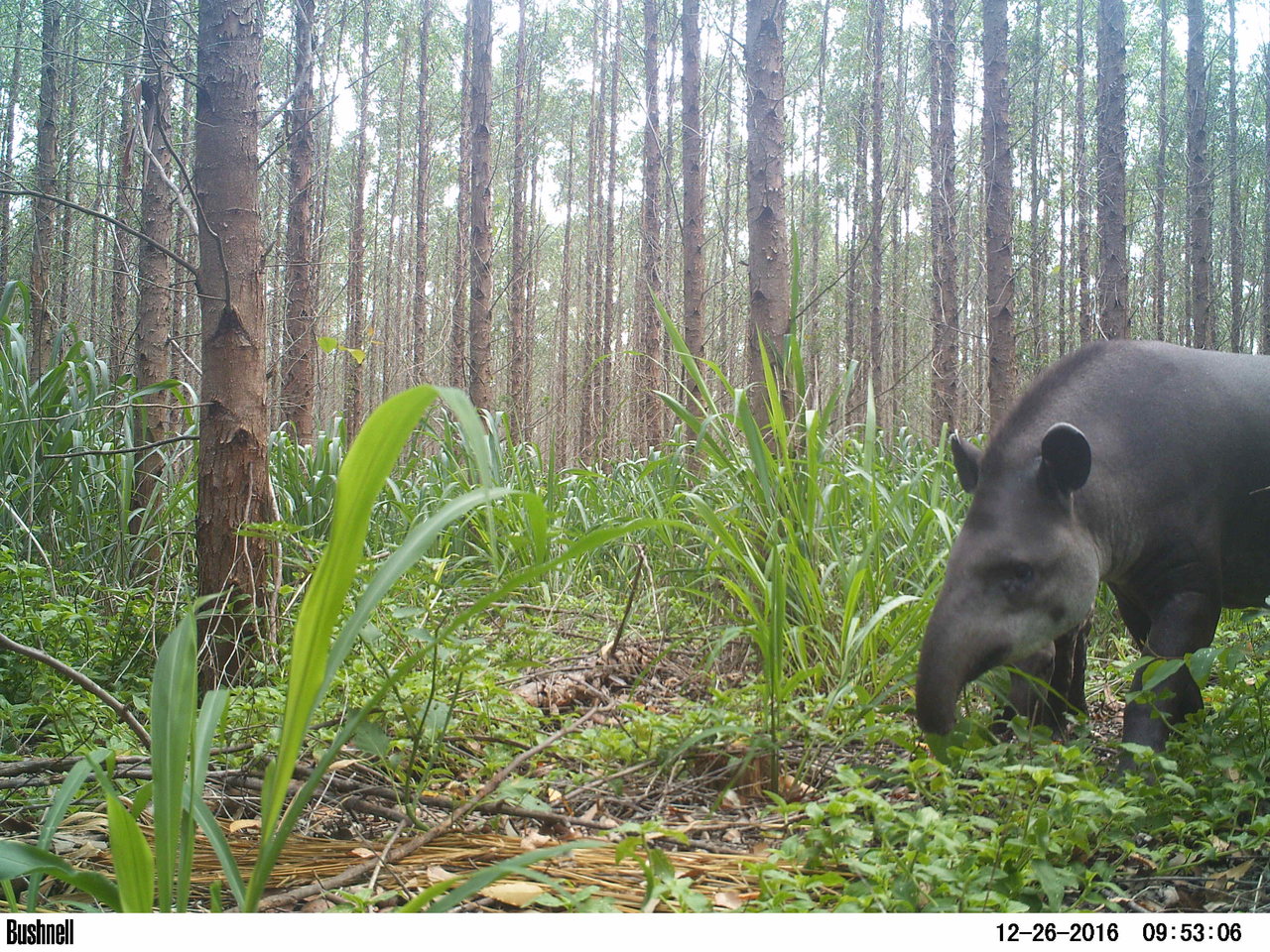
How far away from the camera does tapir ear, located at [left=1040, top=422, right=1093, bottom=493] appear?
238 cm

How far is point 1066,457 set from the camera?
7.91 feet

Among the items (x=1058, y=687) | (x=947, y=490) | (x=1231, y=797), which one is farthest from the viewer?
(x=947, y=490)

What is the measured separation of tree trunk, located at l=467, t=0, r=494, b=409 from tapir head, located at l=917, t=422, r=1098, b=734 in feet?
25.1

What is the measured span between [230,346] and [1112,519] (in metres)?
2.89

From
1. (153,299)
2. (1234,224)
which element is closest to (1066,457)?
(153,299)

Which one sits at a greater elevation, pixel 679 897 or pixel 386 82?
pixel 386 82

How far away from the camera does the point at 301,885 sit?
5.32 ft

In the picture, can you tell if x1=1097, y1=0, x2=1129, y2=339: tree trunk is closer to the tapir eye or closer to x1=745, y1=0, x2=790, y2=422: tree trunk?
x1=745, y1=0, x2=790, y2=422: tree trunk

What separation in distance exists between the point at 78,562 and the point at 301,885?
9.31ft

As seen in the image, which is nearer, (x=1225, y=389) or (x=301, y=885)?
(x=301, y=885)

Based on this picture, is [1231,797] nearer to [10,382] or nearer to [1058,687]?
[1058,687]

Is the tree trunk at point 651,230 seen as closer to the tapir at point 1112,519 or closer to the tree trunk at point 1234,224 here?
the tapir at point 1112,519

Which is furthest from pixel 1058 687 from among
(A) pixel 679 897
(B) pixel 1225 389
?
(A) pixel 679 897

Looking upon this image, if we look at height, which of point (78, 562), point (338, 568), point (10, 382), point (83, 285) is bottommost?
point (78, 562)
